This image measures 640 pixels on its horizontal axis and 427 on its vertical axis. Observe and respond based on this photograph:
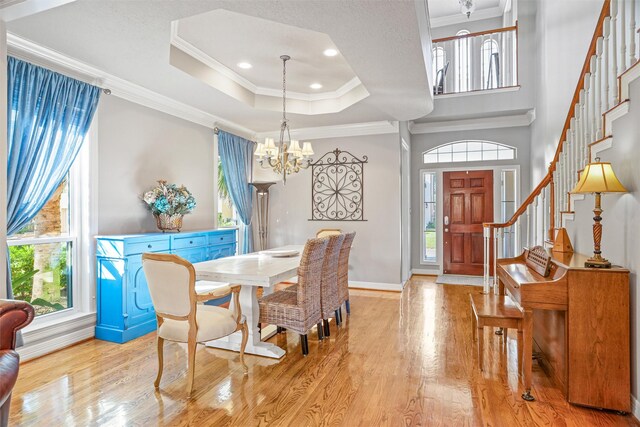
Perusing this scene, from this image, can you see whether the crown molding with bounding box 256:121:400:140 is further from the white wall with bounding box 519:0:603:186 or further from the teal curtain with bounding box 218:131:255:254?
the white wall with bounding box 519:0:603:186

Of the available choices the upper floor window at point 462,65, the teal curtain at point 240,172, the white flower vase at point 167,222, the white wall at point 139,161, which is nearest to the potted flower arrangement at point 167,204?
the white flower vase at point 167,222

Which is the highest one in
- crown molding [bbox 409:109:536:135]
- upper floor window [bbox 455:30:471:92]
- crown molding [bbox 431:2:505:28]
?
crown molding [bbox 431:2:505:28]

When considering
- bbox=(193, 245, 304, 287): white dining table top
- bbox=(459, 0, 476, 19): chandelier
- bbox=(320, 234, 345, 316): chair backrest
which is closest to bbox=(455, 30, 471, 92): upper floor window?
bbox=(459, 0, 476, 19): chandelier

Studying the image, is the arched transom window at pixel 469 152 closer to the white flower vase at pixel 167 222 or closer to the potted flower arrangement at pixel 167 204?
the potted flower arrangement at pixel 167 204

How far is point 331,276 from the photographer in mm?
3564

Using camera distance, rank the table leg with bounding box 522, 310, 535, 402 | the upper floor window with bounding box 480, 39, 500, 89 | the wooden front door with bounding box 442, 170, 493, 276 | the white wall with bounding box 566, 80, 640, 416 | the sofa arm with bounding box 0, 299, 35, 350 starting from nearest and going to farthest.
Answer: the sofa arm with bounding box 0, 299, 35, 350 → the white wall with bounding box 566, 80, 640, 416 → the table leg with bounding box 522, 310, 535, 402 → the upper floor window with bounding box 480, 39, 500, 89 → the wooden front door with bounding box 442, 170, 493, 276

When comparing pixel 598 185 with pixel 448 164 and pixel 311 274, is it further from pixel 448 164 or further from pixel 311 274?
pixel 448 164

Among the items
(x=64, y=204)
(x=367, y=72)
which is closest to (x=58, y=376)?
(x=64, y=204)

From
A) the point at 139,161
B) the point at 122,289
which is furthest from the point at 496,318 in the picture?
the point at 139,161

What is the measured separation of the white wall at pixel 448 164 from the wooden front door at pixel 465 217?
0.13 metres

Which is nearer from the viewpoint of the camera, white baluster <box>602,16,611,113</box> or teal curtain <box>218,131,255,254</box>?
white baluster <box>602,16,611,113</box>

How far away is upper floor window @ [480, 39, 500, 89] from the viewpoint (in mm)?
5968

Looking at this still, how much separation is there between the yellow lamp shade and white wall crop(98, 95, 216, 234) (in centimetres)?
411

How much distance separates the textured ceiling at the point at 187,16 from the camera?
2.43 meters
